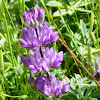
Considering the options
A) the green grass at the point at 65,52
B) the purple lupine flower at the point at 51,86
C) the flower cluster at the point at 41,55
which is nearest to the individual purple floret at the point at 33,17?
the flower cluster at the point at 41,55

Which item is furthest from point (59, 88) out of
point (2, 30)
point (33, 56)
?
point (2, 30)

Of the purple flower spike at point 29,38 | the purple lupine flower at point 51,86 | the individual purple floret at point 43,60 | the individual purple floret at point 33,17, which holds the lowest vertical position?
the purple lupine flower at point 51,86

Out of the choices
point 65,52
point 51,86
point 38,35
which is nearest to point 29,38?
point 38,35

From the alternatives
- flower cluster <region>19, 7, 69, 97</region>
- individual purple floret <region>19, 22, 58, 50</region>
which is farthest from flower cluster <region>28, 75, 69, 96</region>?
individual purple floret <region>19, 22, 58, 50</region>

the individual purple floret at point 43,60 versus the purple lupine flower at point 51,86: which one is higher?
the individual purple floret at point 43,60

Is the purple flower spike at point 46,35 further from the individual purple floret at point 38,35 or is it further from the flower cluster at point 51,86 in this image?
the flower cluster at point 51,86

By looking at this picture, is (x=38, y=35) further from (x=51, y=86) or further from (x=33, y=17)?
(x=51, y=86)
